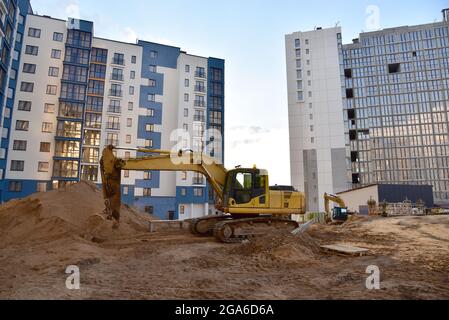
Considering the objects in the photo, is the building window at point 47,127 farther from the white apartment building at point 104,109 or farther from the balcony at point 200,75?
Result: the balcony at point 200,75

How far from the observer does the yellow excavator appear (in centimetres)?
1341

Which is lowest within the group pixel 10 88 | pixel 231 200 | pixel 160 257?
pixel 160 257

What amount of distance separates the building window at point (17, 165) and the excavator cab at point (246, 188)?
43.5m

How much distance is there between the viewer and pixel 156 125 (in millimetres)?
54406

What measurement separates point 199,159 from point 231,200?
104 inches

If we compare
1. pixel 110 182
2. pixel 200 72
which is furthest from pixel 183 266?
pixel 200 72

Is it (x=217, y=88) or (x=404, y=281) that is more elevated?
(x=217, y=88)

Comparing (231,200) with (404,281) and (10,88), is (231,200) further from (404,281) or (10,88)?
(10,88)

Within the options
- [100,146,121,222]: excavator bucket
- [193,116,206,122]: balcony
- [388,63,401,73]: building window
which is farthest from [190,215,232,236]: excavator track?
[388,63,401,73]: building window

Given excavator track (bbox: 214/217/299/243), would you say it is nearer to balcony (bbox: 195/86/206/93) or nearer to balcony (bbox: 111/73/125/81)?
balcony (bbox: 195/86/206/93)

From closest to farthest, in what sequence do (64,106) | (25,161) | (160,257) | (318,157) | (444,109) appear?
(160,257), (25,161), (64,106), (318,157), (444,109)

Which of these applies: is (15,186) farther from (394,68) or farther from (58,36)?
(394,68)

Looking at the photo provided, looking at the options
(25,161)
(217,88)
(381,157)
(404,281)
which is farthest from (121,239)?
(381,157)
